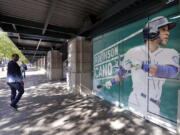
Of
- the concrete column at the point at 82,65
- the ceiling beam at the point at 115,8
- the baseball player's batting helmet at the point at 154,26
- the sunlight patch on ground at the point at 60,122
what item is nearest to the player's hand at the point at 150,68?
the baseball player's batting helmet at the point at 154,26

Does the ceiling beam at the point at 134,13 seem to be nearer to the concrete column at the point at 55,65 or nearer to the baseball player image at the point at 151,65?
the baseball player image at the point at 151,65

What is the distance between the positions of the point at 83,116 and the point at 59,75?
8.40 m

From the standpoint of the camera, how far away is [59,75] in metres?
11.2

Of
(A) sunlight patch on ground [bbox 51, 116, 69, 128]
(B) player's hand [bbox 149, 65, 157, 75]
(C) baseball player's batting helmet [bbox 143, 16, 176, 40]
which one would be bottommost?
(A) sunlight patch on ground [bbox 51, 116, 69, 128]

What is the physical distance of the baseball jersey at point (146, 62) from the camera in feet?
8.50

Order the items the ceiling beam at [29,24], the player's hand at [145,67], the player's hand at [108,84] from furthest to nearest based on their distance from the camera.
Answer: the player's hand at [108,84] < the ceiling beam at [29,24] < the player's hand at [145,67]

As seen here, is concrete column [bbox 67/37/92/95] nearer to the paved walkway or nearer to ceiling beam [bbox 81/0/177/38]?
ceiling beam [bbox 81/0/177/38]

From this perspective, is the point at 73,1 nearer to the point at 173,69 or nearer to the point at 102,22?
the point at 102,22

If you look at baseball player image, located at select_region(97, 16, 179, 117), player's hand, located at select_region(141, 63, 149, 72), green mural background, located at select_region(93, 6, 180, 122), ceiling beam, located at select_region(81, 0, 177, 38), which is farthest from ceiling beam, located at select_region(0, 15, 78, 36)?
player's hand, located at select_region(141, 63, 149, 72)

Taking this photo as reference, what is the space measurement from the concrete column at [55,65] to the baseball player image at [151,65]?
802 centimetres

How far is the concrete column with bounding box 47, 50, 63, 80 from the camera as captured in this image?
10.4 metres

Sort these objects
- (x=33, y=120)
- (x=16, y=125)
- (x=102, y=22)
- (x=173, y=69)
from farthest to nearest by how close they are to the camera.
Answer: (x=102, y=22) → (x=33, y=120) → (x=16, y=125) → (x=173, y=69)

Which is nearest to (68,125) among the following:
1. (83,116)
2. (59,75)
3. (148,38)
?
(83,116)

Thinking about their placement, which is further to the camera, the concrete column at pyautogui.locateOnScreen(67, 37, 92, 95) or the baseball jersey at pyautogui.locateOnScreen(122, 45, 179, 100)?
the concrete column at pyautogui.locateOnScreen(67, 37, 92, 95)
